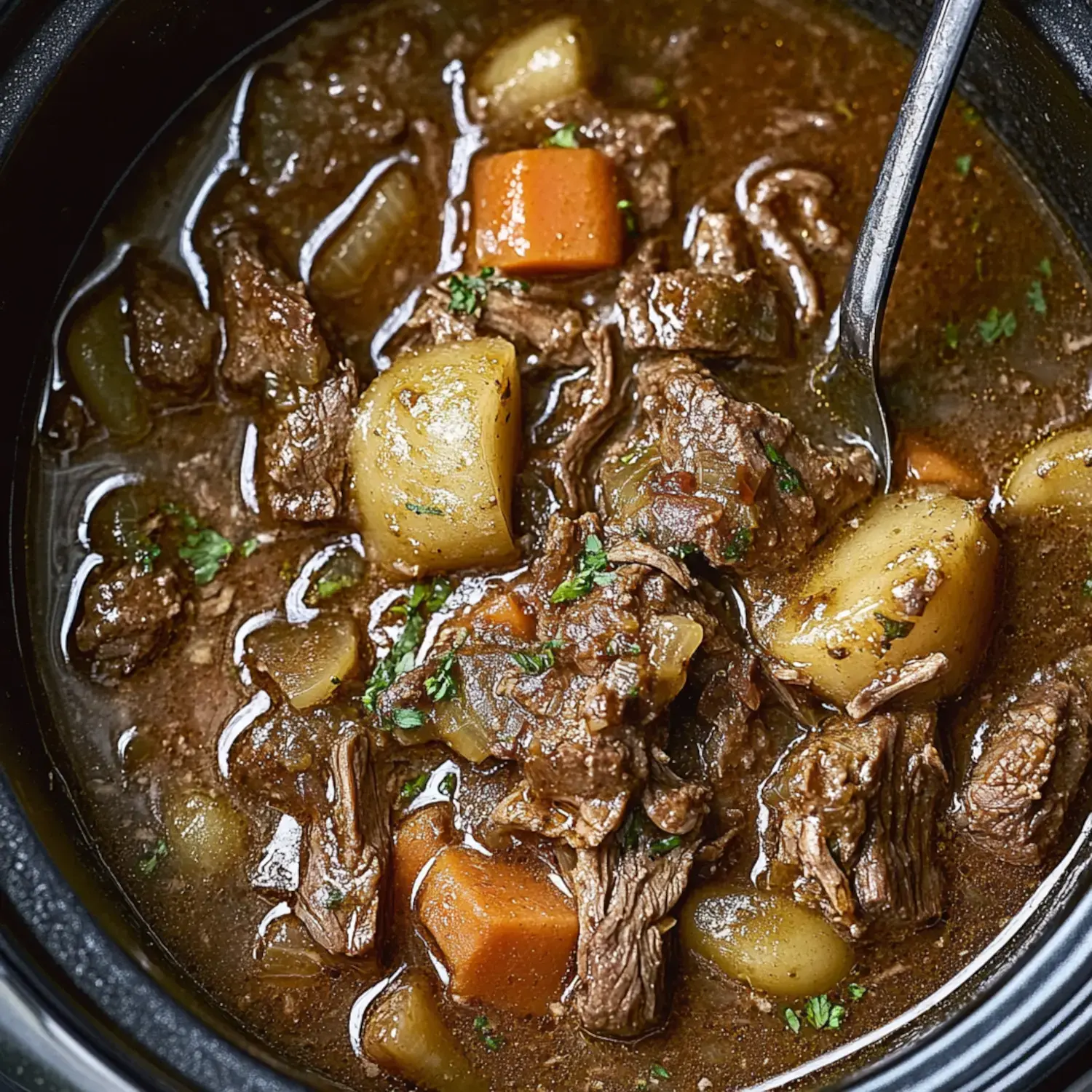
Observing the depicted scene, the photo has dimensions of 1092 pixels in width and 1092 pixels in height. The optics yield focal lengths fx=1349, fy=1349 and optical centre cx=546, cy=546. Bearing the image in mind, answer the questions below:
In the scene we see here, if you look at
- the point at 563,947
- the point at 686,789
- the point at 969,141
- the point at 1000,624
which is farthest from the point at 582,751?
the point at 969,141

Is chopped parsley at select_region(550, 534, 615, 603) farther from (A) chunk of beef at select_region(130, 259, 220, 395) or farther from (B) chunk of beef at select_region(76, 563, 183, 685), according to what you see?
(A) chunk of beef at select_region(130, 259, 220, 395)

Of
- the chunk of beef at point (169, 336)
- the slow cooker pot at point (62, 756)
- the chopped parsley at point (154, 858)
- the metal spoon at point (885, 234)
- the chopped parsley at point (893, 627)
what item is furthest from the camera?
the chunk of beef at point (169, 336)

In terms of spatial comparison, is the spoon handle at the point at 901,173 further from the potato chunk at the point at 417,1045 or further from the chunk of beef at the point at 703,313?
the potato chunk at the point at 417,1045

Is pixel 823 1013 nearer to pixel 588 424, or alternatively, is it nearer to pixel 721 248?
pixel 588 424

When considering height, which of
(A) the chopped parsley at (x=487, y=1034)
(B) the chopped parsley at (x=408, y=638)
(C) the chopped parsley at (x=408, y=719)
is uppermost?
(B) the chopped parsley at (x=408, y=638)

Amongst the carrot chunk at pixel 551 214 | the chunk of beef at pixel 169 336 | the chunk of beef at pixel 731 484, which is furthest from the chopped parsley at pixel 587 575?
the chunk of beef at pixel 169 336

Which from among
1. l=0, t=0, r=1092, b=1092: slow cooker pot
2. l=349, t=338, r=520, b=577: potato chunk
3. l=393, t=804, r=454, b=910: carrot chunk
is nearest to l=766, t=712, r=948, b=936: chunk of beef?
l=0, t=0, r=1092, b=1092: slow cooker pot
